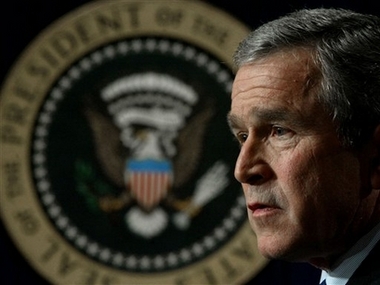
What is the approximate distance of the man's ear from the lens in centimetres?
116

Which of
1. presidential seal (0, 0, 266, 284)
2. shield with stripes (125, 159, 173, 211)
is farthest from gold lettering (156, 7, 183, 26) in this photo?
shield with stripes (125, 159, 173, 211)

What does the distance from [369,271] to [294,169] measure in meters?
0.13

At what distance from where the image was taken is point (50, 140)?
2.44 metres

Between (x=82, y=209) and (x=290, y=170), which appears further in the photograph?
(x=82, y=209)

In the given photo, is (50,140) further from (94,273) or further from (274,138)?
(274,138)

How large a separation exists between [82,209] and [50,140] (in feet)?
0.57

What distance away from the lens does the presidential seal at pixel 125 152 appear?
243 cm

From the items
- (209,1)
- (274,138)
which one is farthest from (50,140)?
(274,138)

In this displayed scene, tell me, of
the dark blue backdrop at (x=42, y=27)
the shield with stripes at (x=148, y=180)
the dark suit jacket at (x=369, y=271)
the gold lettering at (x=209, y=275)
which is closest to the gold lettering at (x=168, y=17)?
the dark blue backdrop at (x=42, y=27)

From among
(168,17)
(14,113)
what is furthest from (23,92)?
(168,17)

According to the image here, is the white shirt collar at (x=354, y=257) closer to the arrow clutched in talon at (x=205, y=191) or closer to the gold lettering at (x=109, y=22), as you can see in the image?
the arrow clutched in talon at (x=205, y=191)

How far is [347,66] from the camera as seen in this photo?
1151 mm

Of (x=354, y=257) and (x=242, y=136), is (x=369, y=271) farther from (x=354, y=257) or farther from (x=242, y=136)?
(x=242, y=136)

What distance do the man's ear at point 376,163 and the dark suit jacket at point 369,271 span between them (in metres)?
0.07
